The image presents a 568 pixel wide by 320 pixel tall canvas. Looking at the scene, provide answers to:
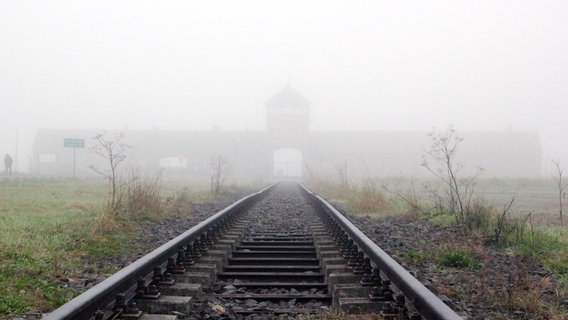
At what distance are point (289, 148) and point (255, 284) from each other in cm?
5935

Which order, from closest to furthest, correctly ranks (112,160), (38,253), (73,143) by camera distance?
(38,253) → (112,160) → (73,143)

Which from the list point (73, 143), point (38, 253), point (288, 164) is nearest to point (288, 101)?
point (288, 164)

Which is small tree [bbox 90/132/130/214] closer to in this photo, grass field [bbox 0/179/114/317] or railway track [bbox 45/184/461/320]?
grass field [bbox 0/179/114/317]

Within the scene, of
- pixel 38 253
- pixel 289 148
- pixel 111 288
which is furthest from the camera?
pixel 289 148

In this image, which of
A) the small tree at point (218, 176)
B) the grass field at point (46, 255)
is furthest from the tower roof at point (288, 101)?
the grass field at point (46, 255)

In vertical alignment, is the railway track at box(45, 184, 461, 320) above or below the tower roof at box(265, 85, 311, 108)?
below

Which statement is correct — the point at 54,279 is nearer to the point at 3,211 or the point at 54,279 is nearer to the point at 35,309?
the point at 35,309

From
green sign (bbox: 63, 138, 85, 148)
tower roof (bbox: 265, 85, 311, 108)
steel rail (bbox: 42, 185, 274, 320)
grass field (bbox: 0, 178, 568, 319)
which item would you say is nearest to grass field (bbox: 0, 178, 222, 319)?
grass field (bbox: 0, 178, 568, 319)

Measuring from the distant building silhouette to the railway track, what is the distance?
53.7 m

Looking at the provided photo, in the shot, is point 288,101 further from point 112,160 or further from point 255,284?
point 255,284

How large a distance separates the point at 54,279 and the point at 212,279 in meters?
1.39

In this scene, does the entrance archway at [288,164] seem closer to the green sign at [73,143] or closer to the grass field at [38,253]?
the green sign at [73,143]

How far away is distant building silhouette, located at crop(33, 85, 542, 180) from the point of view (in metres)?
63.2

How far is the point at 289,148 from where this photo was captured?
63.9 meters
